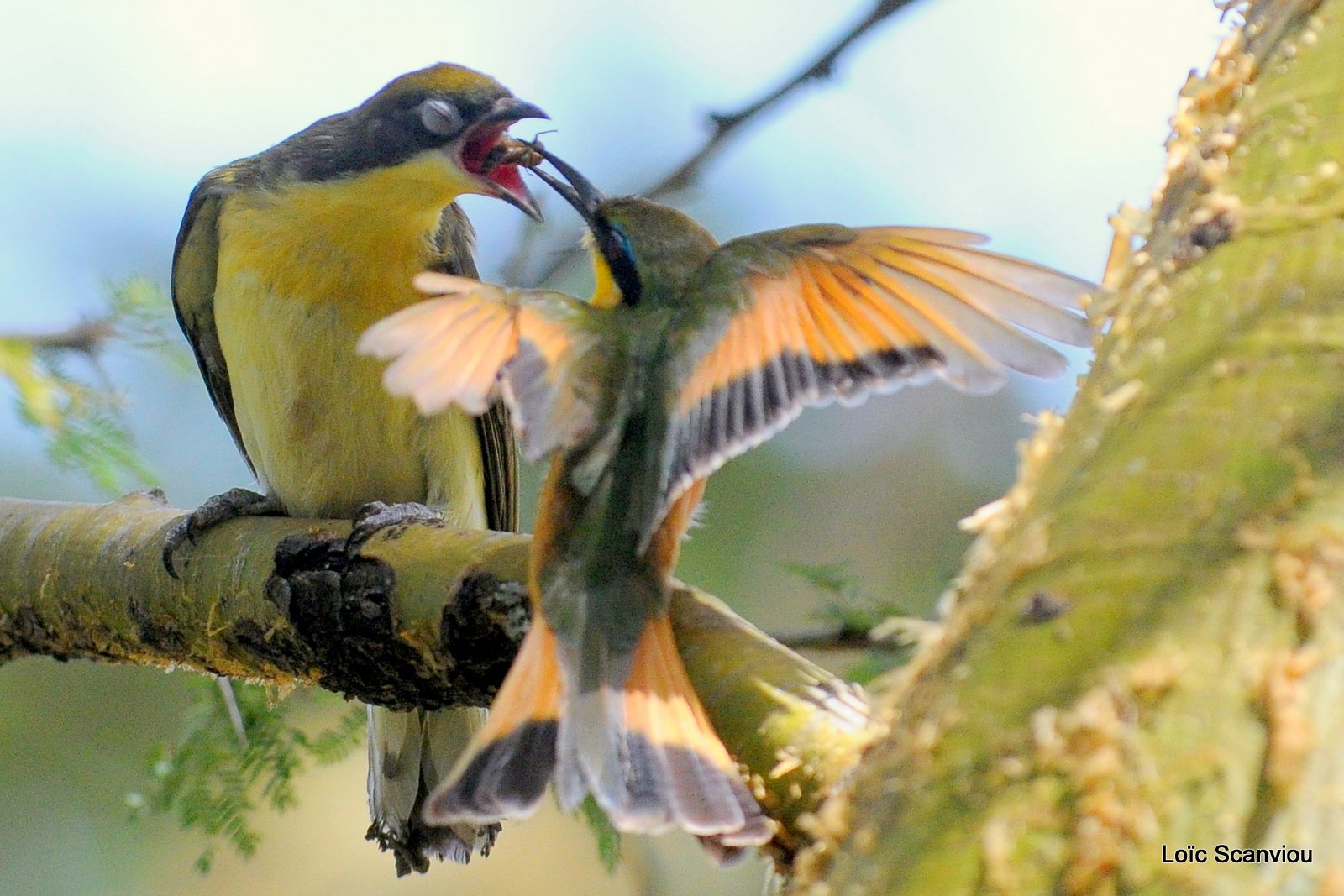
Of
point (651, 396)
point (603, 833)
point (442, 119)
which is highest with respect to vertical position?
point (442, 119)

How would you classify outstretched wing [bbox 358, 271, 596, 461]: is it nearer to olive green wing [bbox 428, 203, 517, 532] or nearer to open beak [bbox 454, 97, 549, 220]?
open beak [bbox 454, 97, 549, 220]

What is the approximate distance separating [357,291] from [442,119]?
1.77ft

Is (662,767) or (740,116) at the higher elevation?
(740,116)

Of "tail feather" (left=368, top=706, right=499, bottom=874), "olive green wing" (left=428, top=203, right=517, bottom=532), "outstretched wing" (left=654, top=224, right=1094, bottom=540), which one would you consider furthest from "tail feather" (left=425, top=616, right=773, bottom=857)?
"olive green wing" (left=428, top=203, right=517, bottom=532)

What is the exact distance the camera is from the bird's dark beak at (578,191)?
2.72 metres

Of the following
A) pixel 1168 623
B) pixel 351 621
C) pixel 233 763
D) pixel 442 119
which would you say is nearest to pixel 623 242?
pixel 351 621

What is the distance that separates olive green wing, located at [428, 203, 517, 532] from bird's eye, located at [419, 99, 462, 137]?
28 cm

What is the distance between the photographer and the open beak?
360cm

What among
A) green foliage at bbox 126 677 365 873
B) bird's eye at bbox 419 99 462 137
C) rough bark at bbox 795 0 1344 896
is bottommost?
green foliage at bbox 126 677 365 873

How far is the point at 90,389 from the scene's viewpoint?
352cm

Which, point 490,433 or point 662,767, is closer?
point 662,767

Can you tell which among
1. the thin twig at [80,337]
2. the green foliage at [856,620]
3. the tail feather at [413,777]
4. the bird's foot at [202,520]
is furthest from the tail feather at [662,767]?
the thin twig at [80,337]
